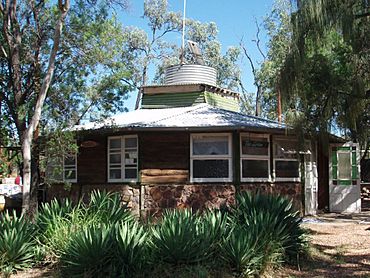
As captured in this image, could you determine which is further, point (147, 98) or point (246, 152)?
point (147, 98)

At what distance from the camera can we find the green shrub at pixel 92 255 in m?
6.46

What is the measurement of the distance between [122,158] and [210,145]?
9.01 ft

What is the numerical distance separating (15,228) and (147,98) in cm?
1062

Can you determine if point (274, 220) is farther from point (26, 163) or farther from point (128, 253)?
point (26, 163)

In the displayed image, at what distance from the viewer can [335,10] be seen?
8.28m

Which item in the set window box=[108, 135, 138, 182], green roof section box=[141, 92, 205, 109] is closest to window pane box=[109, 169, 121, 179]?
window box=[108, 135, 138, 182]

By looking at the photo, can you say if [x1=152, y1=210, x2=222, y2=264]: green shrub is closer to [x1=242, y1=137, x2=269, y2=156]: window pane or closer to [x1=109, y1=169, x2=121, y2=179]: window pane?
[x1=242, y1=137, x2=269, y2=156]: window pane

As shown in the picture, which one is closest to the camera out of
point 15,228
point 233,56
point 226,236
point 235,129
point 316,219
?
point 226,236

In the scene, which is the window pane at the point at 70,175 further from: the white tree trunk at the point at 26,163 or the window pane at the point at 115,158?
the white tree trunk at the point at 26,163

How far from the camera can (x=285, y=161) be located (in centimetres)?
1473

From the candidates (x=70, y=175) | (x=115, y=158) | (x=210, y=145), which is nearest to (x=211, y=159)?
(x=210, y=145)

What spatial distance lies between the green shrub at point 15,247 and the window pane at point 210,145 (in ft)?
21.1

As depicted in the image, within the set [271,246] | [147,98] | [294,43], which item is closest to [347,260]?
[271,246]

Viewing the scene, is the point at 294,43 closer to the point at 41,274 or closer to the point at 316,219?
the point at 41,274
